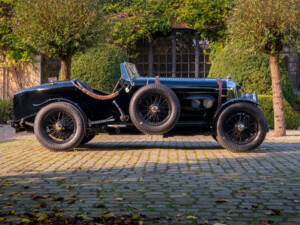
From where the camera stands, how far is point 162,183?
200 inches

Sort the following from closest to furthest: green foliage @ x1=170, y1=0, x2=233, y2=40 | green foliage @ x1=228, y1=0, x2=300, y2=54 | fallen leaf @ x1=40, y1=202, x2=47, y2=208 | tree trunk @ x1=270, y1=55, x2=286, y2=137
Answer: fallen leaf @ x1=40, y1=202, x2=47, y2=208 → green foliage @ x1=228, y1=0, x2=300, y2=54 → tree trunk @ x1=270, y1=55, x2=286, y2=137 → green foliage @ x1=170, y1=0, x2=233, y2=40

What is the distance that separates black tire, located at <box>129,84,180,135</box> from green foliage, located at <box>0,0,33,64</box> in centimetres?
1237

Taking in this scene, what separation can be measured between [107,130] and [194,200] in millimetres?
3867

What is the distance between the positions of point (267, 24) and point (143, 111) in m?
4.62

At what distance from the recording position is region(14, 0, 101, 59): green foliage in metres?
11.9

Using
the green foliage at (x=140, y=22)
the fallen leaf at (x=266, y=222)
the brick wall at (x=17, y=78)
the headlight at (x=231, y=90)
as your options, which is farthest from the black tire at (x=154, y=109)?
the brick wall at (x=17, y=78)

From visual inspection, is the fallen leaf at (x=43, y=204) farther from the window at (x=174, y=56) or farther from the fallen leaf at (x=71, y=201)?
the window at (x=174, y=56)

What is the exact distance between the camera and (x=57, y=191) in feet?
15.6

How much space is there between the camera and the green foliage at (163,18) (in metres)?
18.4

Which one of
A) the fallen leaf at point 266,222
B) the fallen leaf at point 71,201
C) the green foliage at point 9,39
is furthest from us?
the green foliage at point 9,39

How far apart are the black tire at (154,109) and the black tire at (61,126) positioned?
3.26 feet

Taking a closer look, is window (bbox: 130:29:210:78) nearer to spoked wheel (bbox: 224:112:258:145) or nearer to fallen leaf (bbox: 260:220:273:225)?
spoked wheel (bbox: 224:112:258:145)

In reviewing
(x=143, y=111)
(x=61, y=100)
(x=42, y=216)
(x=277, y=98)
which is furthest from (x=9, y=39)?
(x=42, y=216)

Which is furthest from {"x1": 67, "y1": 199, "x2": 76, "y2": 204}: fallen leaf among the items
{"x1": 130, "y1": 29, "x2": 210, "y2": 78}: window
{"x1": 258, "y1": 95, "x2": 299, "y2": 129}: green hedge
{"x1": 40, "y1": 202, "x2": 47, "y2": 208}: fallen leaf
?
{"x1": 130, "y1": 29, "x2": 210, "y2": 78}: window
